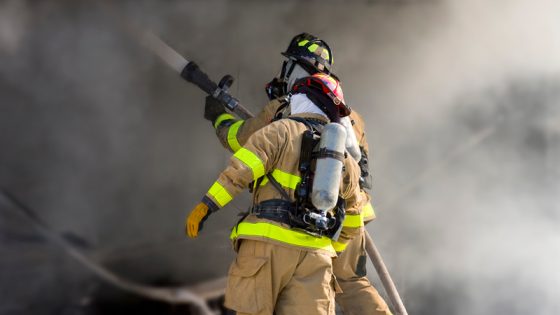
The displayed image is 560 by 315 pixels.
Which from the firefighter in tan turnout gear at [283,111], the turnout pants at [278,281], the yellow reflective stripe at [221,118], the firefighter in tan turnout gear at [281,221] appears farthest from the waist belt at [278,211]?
the yellow reflective stripe at [221,118]

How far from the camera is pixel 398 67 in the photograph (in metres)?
5.65

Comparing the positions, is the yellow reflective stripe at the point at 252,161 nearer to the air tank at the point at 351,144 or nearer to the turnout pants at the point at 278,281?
the turnout pants at the point at 278,281

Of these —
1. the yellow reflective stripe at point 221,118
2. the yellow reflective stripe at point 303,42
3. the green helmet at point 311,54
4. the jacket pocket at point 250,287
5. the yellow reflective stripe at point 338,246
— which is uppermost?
the yellow reflective stripe at point 303,42

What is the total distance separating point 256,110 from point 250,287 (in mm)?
2198

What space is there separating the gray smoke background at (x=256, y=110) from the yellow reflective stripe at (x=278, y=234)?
1.60 m

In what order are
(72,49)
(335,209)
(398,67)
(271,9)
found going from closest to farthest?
(335,209)
(72,49)
(271,9)
(398,67)

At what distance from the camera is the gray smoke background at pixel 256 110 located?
4414 mm

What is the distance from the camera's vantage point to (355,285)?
4.23 metres

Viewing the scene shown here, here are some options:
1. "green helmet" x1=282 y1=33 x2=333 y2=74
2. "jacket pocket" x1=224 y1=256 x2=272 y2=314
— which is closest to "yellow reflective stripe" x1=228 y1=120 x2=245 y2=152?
"green helmet" x1=282 y1=33 x2=333 y2=74

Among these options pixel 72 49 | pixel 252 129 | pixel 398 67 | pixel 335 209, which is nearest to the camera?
pixel 335 209

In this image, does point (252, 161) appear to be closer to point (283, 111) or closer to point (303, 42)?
point (283, 111)

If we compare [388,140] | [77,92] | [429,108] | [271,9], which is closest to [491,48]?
[429,108]

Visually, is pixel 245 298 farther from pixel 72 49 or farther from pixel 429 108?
pixel 429 108

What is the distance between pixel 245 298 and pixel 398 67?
2.95 meters
